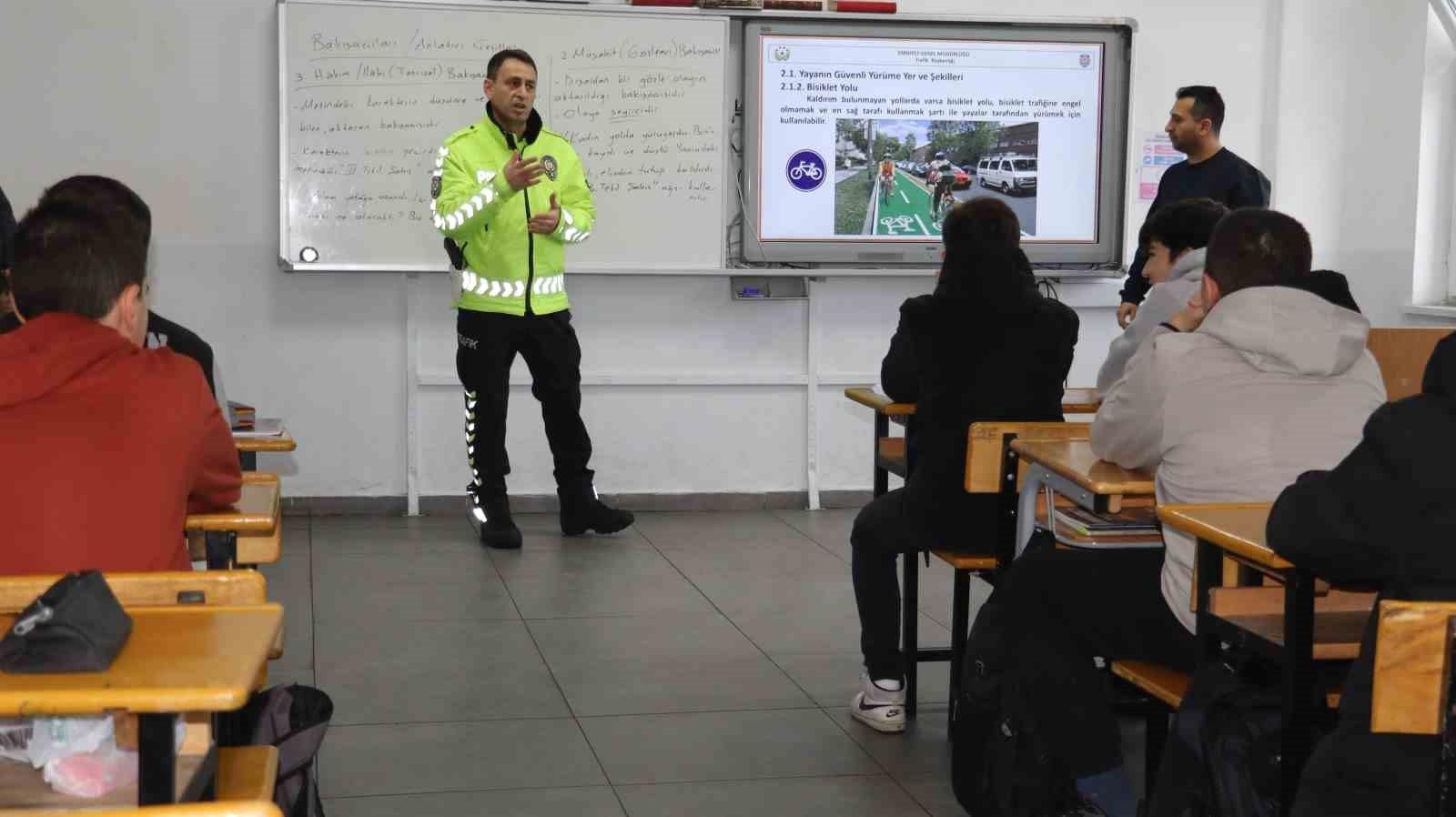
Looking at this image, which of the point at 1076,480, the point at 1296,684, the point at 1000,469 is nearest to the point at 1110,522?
the point at 1076,480

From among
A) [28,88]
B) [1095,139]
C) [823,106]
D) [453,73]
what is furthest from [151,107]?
[1095,139]

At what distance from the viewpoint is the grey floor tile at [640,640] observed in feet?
14.0

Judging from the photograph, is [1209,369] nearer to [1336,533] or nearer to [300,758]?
[1336,533]

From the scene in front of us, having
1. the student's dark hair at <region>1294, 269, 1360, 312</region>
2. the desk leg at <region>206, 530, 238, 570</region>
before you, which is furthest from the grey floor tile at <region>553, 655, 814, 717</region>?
the student's dark hair at <region>1294, 269, 1360, 312</region>

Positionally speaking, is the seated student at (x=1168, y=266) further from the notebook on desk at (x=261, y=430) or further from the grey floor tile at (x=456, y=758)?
the notebook on desk at (x=261, y=430)

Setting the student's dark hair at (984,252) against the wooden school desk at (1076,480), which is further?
the student's dark hair at (984,252)

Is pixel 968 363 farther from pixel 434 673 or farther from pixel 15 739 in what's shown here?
pixel 15 739

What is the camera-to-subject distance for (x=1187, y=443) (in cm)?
260

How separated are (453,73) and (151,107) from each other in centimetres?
115

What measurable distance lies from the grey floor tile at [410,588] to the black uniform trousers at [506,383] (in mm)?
359

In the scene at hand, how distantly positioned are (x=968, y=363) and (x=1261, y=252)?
86 centimetres

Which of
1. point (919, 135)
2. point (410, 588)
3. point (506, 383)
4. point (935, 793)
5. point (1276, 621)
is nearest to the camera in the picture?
point (1276, 621)

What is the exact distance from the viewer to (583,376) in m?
6.43

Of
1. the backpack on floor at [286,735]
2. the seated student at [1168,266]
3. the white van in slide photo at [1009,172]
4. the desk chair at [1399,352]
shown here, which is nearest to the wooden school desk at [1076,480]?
the seated student at [1168,266]
